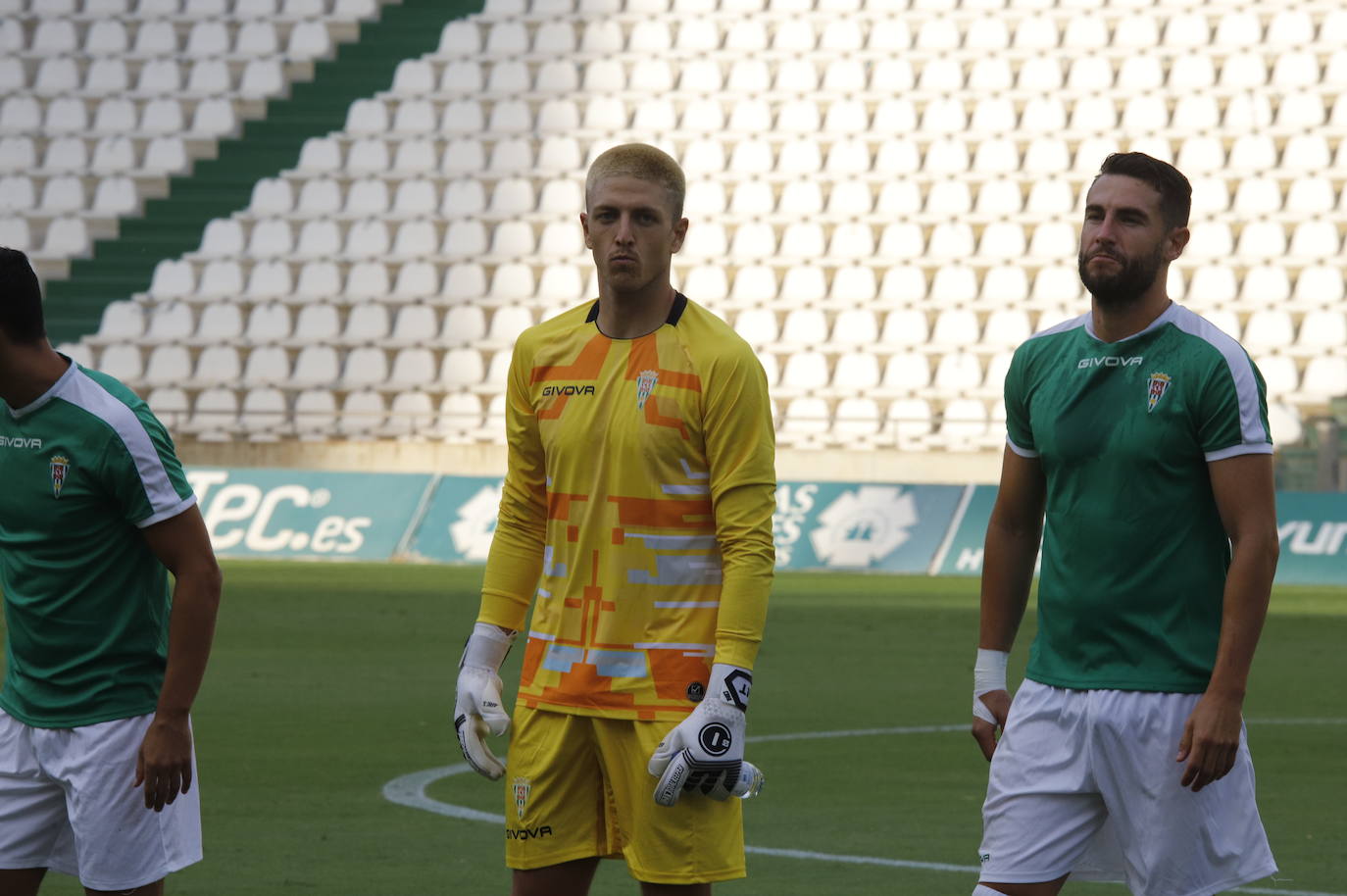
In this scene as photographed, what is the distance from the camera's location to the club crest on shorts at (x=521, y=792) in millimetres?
4781

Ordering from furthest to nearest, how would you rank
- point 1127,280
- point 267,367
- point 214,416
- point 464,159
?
1. point 464,159
2. point 267,367
3. point 214,416
4. point 1127,280

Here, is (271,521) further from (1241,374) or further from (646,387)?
(1241,374)

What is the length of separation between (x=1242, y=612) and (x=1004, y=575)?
2.35 ft

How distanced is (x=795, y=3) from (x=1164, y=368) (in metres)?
31.1

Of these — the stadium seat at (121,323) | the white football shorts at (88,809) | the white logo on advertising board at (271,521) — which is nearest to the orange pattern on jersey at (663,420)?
the white football shorts at (88,809)

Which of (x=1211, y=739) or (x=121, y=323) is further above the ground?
(x=1211, y=739)

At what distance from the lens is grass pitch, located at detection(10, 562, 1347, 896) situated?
786cm

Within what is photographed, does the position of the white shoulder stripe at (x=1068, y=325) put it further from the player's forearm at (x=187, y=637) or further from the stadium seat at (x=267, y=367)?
the stadium seat at (x=267, y=367)

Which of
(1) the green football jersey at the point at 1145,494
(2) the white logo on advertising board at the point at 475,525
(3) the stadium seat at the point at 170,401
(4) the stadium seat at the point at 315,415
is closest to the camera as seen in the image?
(1) the green football jersey at the point at 1145,494

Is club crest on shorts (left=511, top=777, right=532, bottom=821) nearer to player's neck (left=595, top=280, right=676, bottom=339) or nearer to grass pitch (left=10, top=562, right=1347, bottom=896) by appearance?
player's neck (left=595, top=280, right=676, bottom=339)

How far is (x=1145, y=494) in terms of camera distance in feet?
15.6

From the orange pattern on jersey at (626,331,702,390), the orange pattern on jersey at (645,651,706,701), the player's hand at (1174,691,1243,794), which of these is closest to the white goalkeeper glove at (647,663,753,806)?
the orange pattern on jersey at (645,651,706,701)

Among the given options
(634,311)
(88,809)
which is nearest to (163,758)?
(88,809)

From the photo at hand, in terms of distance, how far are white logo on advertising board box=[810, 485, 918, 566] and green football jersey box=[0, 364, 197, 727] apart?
65.9 ft
